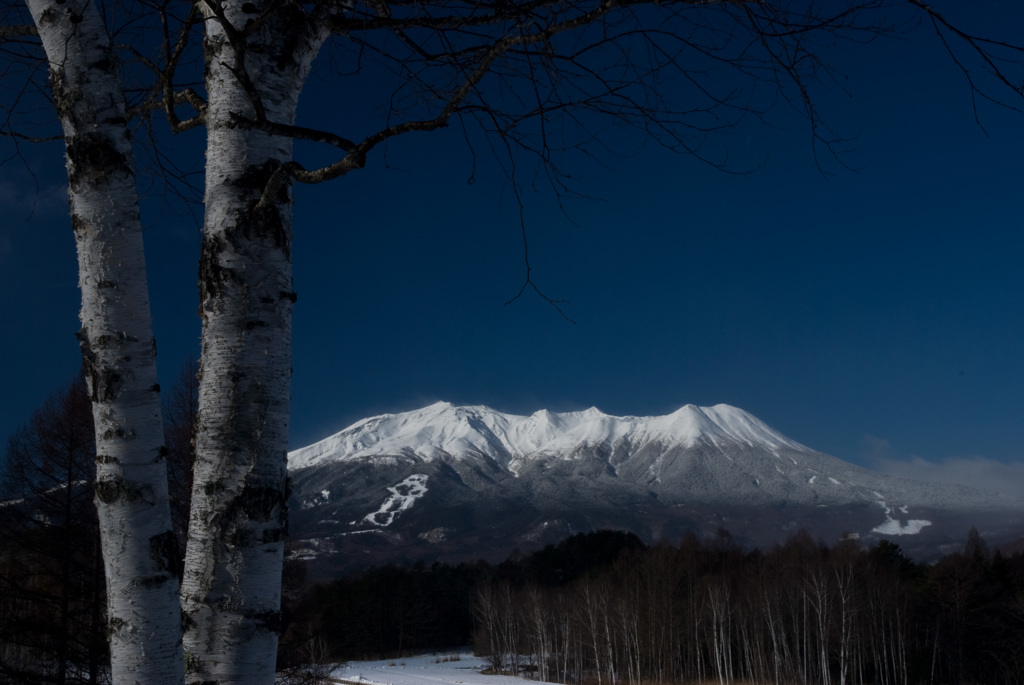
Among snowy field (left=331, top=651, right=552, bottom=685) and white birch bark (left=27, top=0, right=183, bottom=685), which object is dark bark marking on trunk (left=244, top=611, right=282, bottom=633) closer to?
white birch bark (left=27, top=0, right=183, bottom=685)

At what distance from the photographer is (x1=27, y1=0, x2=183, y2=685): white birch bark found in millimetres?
1629

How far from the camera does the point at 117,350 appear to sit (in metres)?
1.72

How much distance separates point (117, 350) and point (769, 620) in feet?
126

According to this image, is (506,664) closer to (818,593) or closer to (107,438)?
(818,593)

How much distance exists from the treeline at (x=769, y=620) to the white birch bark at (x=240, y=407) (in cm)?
2856

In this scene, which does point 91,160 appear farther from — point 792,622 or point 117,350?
point 792,622

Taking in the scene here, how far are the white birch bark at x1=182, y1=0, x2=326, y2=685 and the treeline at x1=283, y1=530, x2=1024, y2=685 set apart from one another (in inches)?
1124

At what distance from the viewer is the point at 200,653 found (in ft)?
5.41

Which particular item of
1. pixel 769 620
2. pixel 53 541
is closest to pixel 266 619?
pixel 53 541

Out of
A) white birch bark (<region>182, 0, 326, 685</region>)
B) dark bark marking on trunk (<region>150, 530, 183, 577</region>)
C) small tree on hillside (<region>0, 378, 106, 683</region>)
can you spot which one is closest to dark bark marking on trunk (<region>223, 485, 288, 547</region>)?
white birch bark (<region>182, 0, 326, 685</region>)

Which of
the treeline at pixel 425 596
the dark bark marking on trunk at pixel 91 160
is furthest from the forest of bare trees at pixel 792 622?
the dark bark marking on trunk at pixel 91 160

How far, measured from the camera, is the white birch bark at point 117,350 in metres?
1.63

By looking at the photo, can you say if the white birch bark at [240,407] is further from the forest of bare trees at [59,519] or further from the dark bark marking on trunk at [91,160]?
the forest of bare trees at [59,519]

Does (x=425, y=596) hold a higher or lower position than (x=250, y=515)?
lower
